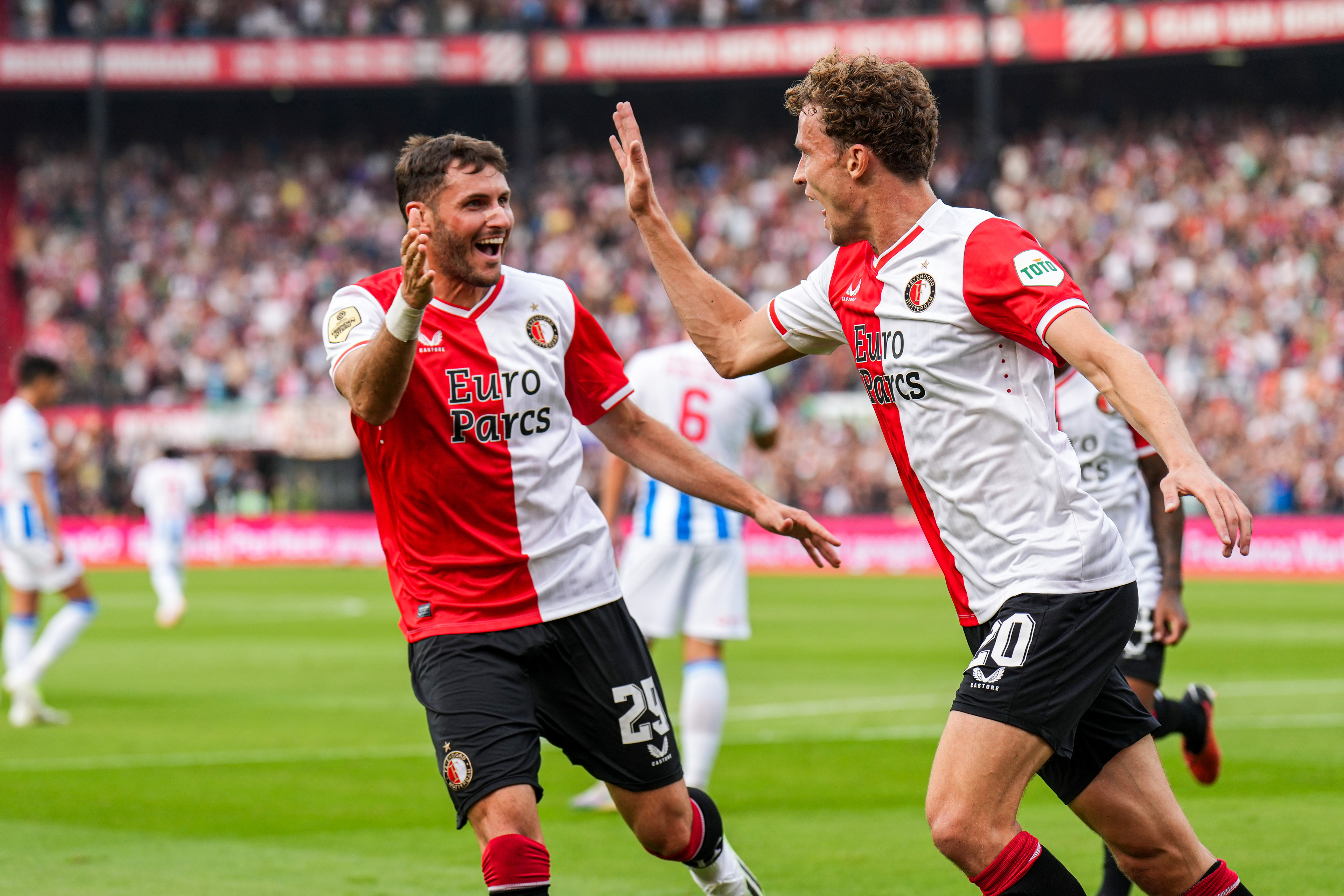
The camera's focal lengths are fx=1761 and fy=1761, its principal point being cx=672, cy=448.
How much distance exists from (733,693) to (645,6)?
30.0m

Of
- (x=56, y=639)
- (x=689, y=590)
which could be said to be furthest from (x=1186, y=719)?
(x=56, y=639)

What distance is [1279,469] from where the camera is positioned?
26828 mm

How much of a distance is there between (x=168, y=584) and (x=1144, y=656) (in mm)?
15446

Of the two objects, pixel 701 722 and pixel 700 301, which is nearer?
pixel 700 301

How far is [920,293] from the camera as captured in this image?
14.5ft

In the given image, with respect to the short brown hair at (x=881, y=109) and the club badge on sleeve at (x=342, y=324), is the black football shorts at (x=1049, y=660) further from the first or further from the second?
the club badge on sleeve at (x=342, y=324)

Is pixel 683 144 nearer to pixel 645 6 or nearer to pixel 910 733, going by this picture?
pixel 645 6

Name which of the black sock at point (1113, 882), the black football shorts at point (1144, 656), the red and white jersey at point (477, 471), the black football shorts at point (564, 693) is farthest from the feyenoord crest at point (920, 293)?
the black football shorts at point (1144, 656)

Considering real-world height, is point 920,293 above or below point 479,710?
above

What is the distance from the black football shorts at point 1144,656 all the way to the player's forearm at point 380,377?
3.54 m

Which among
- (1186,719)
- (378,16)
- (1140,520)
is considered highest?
(378,16)

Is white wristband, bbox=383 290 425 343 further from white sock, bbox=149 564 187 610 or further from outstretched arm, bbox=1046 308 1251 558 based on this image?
white sock, bbox=149 564 187 610

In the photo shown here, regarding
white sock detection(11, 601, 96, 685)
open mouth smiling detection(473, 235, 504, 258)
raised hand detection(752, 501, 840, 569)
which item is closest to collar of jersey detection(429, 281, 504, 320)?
open mouth smiling detection(473, 235, 504, 258)

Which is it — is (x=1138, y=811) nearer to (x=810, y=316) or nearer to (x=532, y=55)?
(x=810, y=316)
